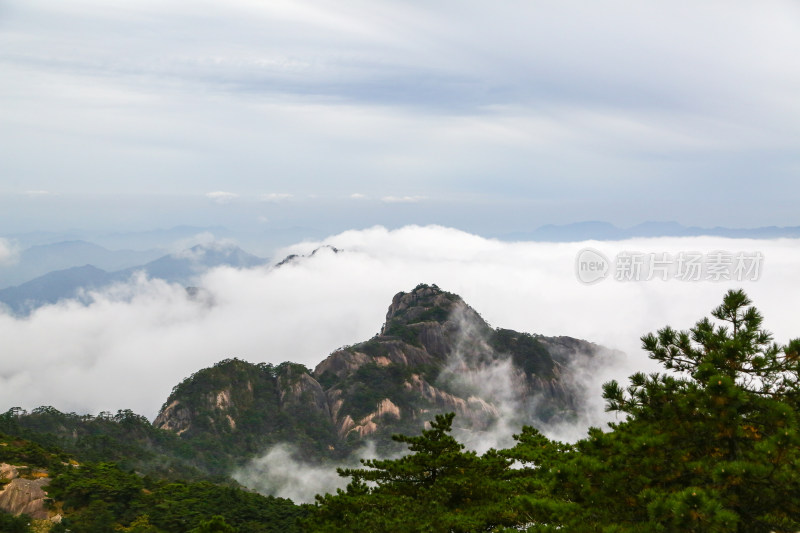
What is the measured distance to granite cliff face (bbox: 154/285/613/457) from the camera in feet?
325

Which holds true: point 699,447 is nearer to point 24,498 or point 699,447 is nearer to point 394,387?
point 24,498

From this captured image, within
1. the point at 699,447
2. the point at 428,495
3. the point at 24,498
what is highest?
the point at 699,447

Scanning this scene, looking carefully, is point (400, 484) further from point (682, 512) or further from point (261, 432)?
point (261, 432)

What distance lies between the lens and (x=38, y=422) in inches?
3295

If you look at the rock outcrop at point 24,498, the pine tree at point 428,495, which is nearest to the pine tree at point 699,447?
the pine tree at point 428,495

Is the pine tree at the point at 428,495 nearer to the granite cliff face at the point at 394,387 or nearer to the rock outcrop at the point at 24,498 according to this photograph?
the rock outcrop at the point at 24,498

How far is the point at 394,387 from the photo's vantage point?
111375 mm

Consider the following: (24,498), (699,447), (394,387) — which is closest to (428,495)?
(699,447)

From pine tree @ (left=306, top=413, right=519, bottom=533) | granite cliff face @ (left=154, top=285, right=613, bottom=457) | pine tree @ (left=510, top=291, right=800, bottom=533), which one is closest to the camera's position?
pine tree @ (left=510, top=291, right=800, bottom=533)

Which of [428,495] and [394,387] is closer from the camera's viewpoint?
[428,495]

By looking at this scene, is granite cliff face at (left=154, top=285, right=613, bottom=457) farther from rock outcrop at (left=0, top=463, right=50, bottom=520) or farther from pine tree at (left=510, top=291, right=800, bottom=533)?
pine tree at (left=510, top=291, right=800, bottom=533)

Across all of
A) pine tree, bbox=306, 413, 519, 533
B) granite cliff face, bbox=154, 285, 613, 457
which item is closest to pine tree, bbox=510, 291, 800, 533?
pine tree, bbox=306, 413, 519, 533

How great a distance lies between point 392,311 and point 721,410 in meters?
136

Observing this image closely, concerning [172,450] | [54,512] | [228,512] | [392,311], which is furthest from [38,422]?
[392,311]
